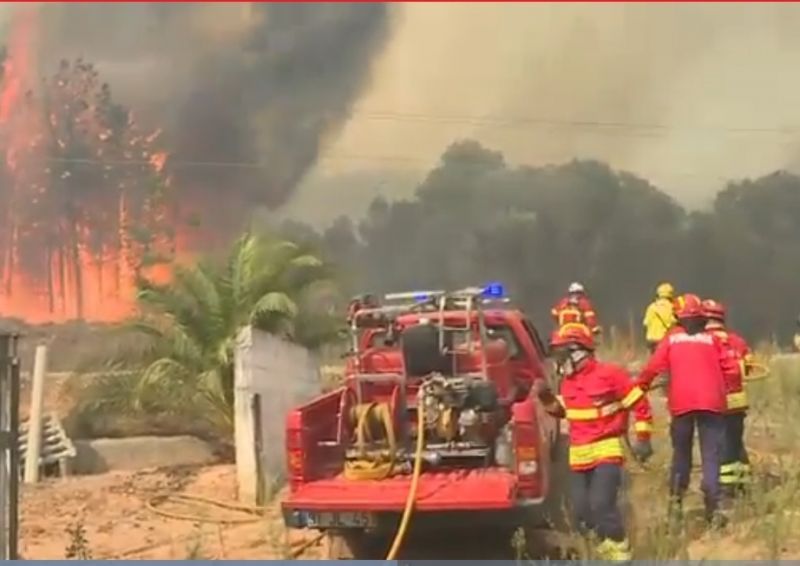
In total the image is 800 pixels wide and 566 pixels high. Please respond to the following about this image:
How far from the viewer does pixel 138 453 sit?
22.9ft

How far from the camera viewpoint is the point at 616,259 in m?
7.63

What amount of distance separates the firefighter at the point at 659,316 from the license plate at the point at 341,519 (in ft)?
8.34

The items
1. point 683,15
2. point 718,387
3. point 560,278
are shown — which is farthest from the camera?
point 560,278

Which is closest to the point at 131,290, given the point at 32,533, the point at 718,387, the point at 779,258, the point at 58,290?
the point at 58,290

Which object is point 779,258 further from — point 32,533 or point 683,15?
point 32,533

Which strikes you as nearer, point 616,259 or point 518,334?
point 518,334

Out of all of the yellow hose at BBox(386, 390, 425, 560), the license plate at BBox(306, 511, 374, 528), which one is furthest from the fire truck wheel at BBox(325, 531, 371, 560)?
the license plate at BBox(306, 511, 374, 528)

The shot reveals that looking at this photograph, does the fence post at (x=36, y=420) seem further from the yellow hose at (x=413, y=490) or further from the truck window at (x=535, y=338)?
the truck window at (x=535, y=338)

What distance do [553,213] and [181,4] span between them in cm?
280

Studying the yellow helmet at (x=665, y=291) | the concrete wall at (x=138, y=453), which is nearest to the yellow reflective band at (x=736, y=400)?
the yellow helmet at (x=665, y=291)

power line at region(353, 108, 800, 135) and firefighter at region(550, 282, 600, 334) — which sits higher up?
power line at region(353, 108, 800, 135)

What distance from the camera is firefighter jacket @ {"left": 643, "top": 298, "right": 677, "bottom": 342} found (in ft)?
23.8

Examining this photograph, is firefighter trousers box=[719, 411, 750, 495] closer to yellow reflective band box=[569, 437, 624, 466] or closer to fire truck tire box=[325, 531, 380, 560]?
yellow reflective band box=[569, 437, 624, 466]

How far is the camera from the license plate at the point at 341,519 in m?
5.39
